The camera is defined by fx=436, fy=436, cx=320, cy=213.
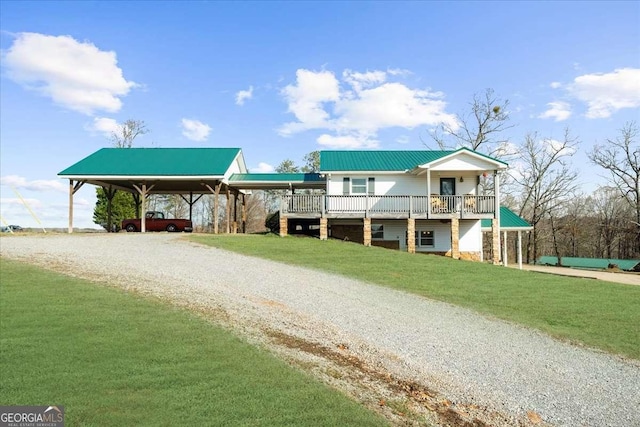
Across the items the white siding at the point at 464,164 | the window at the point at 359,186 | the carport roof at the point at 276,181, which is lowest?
the window at the point at 359,186

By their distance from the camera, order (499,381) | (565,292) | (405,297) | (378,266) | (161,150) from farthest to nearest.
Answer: (161,150) < (378,266) < (565,292) < (405,297) < (499,381)

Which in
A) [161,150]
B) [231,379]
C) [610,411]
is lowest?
[610,411]

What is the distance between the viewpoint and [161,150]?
99.1 feet

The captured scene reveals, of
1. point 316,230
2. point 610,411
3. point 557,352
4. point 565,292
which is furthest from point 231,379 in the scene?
point 316,230

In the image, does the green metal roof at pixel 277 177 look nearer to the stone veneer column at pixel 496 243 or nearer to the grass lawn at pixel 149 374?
the stone veneer column at pixel 496 243

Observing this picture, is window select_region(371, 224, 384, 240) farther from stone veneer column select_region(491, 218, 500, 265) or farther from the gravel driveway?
A: the gravel driveway

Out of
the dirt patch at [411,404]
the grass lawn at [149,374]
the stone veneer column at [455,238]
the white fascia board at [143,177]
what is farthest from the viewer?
the white fascia board at [143,177]

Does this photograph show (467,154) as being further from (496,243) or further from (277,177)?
(277,177)

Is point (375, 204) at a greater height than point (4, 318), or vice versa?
point (375, 204)

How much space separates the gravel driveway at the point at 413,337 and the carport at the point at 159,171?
11.1 m

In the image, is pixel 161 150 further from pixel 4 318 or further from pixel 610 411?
pixel 610 411

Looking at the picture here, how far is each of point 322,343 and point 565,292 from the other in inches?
390

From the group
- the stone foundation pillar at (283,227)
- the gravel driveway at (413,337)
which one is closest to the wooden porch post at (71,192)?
the gravel driveway at (413,337)

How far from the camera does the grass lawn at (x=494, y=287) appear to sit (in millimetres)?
9656
